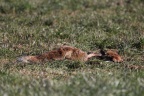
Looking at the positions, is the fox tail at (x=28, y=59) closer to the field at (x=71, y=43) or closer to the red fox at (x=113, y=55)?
the field at (x=71, y=43)

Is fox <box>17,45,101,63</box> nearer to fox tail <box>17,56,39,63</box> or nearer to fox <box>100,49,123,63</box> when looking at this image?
fox tail <box>17,56,39,63</box>

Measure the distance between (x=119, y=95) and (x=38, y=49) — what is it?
428 centimetres

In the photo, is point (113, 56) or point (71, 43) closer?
point (113, 56)

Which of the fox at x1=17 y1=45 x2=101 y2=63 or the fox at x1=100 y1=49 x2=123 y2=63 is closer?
the fox at x1=17 y1=45 x2=101 y2=63

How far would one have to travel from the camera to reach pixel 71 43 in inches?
423

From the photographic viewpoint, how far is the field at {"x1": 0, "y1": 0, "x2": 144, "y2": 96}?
6363mm

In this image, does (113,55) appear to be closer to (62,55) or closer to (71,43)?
(62,55)

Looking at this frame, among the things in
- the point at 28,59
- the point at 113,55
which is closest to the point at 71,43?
the point at 113,55

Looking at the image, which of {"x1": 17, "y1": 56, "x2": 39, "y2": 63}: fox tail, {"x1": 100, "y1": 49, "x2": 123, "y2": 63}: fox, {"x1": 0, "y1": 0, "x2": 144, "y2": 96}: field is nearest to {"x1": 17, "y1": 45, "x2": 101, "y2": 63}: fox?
{"x1": 17, "y1": 56, "x2": 39, "y2": 63}: fox tail

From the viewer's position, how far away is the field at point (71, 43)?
6363 millimetres

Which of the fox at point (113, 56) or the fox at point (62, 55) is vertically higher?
the fox at point (62, 55)

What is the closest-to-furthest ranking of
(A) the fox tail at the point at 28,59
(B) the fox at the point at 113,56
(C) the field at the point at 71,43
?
1. (C) the field at the point at 71,43
2. (A) the fox tail at the point at 28,59
3. (B) the fox at the point at 113,56

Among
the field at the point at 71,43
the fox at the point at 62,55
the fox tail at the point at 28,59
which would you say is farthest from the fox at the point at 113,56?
the fox tail at the point at 28,59

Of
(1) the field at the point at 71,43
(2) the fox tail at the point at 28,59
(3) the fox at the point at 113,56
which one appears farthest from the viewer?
(3) the fox at the point at 113,56
